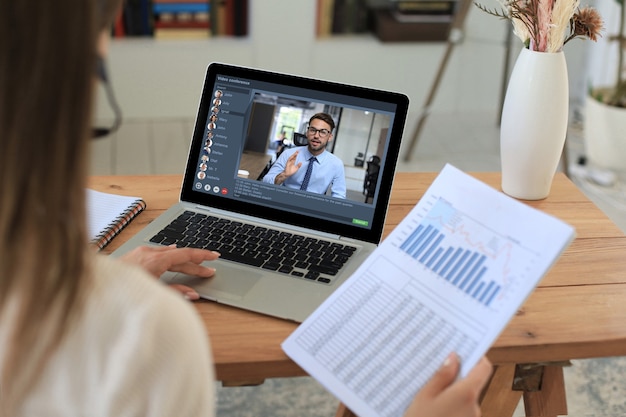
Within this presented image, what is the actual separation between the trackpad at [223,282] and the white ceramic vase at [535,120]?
0.55 meters

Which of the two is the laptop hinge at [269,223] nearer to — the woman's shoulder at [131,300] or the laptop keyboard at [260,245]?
the laptop keyboard at [260,245]

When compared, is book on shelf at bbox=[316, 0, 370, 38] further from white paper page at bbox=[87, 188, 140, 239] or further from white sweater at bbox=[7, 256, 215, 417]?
white sweater at bbox=[7, 256, 215, 417]

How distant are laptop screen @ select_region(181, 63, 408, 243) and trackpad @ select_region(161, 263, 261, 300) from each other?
0.55 feet

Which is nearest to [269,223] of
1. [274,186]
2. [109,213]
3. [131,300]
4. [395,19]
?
[274,186]

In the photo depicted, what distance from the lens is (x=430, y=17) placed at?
3.38 m

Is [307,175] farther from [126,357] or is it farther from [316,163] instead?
[126,357]

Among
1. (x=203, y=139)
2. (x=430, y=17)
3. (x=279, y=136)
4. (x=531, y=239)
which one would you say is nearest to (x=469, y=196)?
(x=531, y=239)

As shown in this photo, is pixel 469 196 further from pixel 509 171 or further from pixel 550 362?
pixel 509 171

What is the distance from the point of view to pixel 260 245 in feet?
3.90

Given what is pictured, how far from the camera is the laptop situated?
45.8 inches

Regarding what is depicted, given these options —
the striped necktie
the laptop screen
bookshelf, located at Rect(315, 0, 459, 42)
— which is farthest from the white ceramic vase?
bookshelf, located at Rect(315, 0, 459, 42)

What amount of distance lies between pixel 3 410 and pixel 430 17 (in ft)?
9.86

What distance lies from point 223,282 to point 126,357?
0.49 meters

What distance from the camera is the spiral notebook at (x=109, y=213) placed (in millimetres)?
1201
